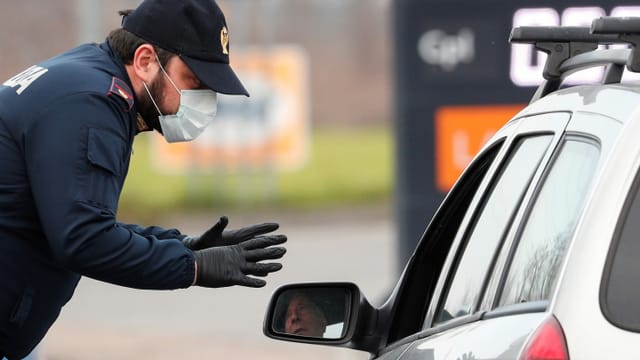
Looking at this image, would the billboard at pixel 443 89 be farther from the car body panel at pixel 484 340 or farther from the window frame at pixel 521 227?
the window frame at pixel 521 227

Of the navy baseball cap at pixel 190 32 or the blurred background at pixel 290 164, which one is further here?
the blurred background at pixel 290 164

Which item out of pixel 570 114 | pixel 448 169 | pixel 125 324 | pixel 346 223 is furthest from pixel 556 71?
pixel 346 223

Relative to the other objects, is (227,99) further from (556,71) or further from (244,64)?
(556,71)

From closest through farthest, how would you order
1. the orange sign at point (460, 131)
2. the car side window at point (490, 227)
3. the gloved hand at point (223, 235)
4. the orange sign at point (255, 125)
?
the car side window at point (490, 227) < the gloved hand at point (223, 235) < the orange sign at point (460, 131) < the orange sign at point (255, 125)

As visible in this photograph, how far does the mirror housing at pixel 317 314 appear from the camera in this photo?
148 inches

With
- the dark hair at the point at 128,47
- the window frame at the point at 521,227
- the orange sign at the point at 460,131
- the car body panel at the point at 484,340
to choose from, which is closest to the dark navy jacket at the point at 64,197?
the dark hair at the point at 128,47

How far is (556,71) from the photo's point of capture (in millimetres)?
3389

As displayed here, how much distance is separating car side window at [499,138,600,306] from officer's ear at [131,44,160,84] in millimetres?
1511

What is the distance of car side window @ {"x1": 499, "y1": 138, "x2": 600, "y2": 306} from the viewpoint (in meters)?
2.65

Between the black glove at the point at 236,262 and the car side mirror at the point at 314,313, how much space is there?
0.65 ft

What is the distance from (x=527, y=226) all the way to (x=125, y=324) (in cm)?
989

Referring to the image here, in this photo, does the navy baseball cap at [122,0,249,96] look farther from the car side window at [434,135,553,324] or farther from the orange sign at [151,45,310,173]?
the orange sign at [151,45,310,173]

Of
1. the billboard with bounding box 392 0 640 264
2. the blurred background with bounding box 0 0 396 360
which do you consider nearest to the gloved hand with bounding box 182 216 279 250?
the blurred background with bounding box 0 0 396 360

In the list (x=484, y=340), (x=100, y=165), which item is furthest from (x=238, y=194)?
(x=484, y=340)
